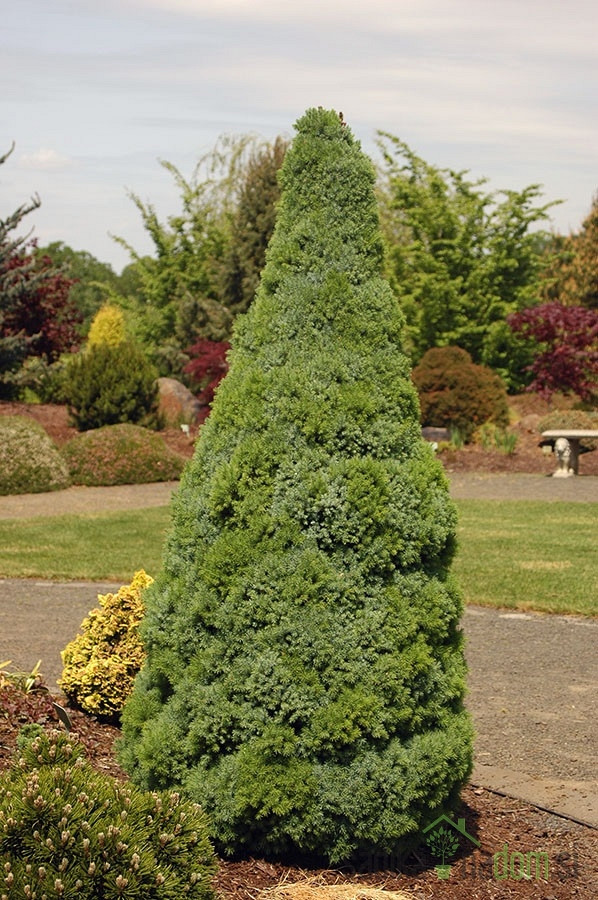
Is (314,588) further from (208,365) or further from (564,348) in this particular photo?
(564,348)

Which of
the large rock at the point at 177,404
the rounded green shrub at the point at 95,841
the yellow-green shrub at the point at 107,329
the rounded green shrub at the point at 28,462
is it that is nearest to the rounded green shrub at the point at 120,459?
the rounded green shrub at the point at 28,462

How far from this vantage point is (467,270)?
27.4m

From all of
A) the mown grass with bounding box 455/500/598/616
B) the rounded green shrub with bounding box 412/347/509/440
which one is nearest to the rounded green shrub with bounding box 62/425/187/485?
the mown grass with bounding box 455/500/598/616

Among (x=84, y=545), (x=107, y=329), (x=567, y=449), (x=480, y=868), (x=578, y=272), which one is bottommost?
(x=480, y=868)

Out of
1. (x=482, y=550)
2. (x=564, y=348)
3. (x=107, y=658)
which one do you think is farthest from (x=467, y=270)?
(x=107, y=658)

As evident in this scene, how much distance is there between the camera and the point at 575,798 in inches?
181

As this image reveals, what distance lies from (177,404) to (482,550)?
47.5ft

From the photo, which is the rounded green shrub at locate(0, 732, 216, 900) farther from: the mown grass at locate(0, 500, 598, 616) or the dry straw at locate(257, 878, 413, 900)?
the mown grass at locate(0, 500, 598, 616)

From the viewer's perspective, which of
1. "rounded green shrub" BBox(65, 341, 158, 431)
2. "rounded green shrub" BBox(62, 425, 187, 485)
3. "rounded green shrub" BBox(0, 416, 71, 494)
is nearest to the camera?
"rounded green shrub" BBox(0, 416, 71, 494)

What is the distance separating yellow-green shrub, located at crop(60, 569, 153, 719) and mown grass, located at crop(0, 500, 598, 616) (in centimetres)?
395

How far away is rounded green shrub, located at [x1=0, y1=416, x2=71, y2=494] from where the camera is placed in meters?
16.4

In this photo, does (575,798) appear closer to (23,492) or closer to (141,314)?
(23,492)

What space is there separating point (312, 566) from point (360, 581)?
0.59ft

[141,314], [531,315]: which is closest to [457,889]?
[531,315]
